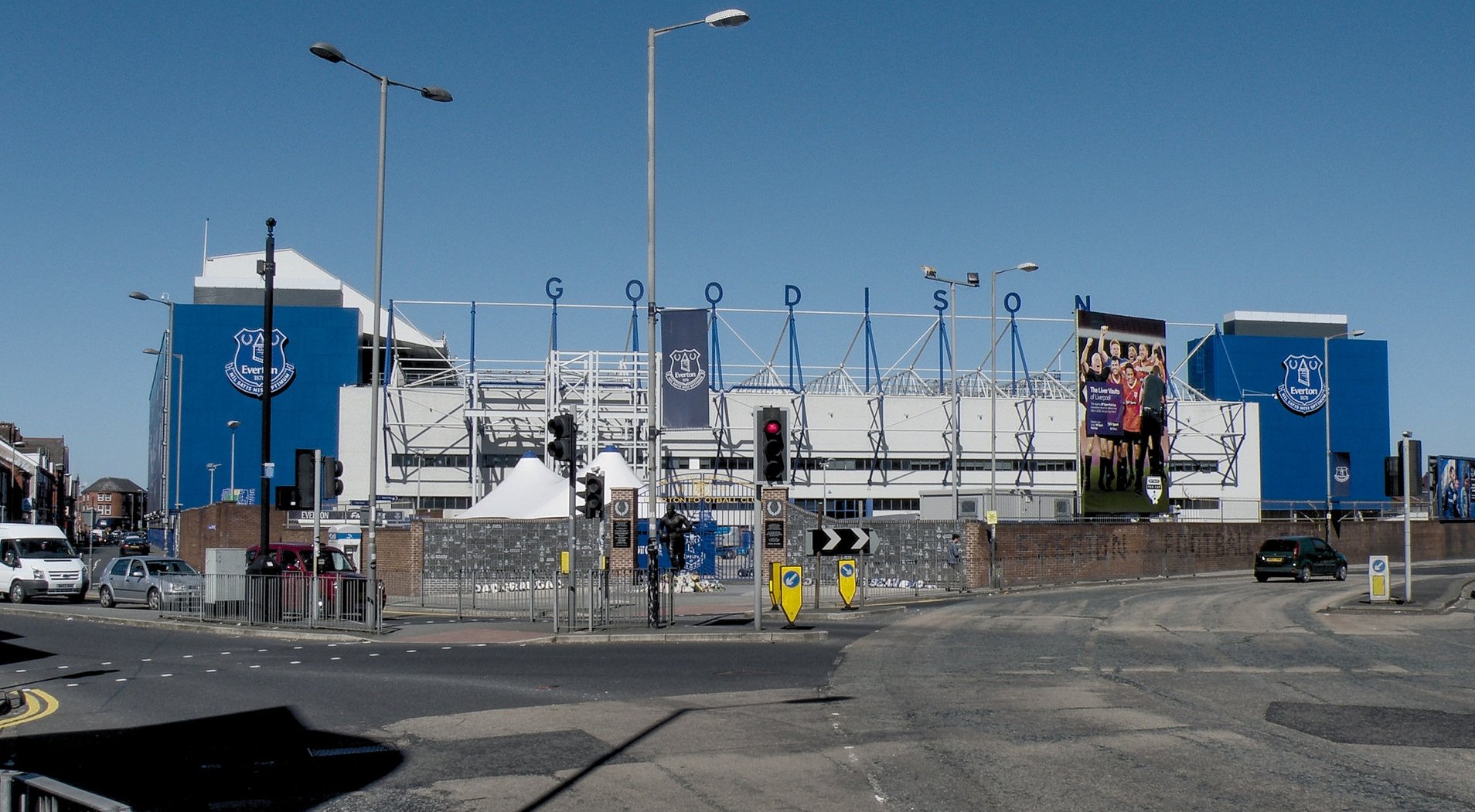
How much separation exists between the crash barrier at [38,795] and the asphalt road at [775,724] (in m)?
3.61

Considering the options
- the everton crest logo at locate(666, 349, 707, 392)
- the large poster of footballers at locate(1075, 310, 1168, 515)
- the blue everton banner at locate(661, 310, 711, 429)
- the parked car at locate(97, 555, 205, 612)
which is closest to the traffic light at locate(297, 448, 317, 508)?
the parked car at locate(97, 555, 205, 612)

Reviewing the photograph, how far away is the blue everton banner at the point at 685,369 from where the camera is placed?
40.5 metres

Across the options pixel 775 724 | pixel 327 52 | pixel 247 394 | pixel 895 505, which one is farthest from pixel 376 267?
pixel 247 394

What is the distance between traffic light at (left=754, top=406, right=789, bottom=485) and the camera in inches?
872

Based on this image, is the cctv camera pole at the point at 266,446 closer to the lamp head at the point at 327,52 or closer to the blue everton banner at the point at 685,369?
the lamp head at the point at 327,52

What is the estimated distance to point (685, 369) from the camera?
40.7 m

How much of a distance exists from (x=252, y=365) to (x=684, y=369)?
49.1m

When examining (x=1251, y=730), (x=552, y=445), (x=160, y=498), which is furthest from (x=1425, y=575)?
(x=160, y=498)

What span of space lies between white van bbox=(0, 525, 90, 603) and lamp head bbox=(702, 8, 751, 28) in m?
26.6

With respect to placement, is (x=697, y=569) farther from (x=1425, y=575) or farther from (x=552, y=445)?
(x=1425, y=575)

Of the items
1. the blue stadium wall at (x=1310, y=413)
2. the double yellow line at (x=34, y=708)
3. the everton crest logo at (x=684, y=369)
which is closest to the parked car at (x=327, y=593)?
the double yellow line at (x=34, y=708)

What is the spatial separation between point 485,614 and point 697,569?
47.6ft

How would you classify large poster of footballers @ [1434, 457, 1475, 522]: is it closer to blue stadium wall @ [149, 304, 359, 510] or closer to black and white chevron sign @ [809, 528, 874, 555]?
black and white chevron sign @ [809, 528, 874, 555]

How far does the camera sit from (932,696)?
14422 mm
